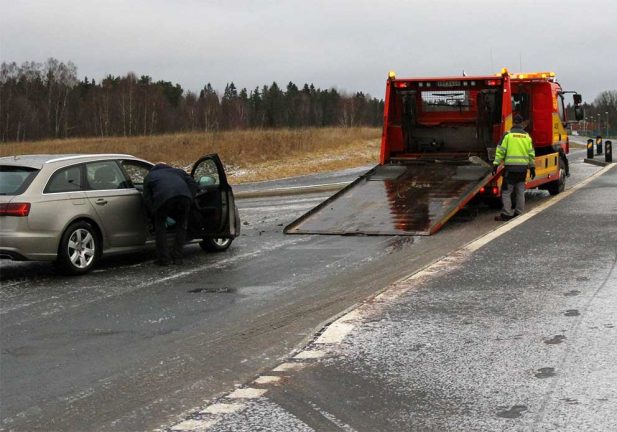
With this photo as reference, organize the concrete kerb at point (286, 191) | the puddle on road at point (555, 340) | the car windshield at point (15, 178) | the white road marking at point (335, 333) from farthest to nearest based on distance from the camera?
the concrete kerb at point (286, 191) → the car windshield at point (15, 178) → the white road marking at point (335, 333) → the puddle on road at point (555, 340)

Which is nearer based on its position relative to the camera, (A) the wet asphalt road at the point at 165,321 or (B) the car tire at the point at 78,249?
(A) the wet asphalt road at the point at 165,321

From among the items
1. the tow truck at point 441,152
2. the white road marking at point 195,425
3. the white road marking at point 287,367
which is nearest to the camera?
the white road marking at point 195,425

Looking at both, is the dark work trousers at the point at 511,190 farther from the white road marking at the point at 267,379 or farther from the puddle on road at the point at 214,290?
the white road marking at the point at 267,379

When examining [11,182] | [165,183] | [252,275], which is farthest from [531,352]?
[11,182]

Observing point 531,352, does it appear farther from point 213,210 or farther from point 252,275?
point 213,210

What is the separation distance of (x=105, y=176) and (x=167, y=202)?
0.97 meters

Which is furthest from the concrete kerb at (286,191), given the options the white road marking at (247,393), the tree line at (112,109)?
the tree line at (112,109)

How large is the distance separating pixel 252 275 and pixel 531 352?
169 inches

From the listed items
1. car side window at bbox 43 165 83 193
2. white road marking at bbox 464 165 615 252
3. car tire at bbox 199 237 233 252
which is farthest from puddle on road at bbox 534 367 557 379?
car tire at bbox 199 237 233 252

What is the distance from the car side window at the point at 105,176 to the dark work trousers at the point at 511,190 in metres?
7.17

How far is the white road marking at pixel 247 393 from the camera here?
4758 mm

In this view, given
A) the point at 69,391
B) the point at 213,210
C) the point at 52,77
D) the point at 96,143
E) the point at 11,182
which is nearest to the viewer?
the point at 69,391

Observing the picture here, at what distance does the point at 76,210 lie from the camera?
9.27 m

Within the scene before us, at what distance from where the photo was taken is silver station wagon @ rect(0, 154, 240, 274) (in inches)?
347
